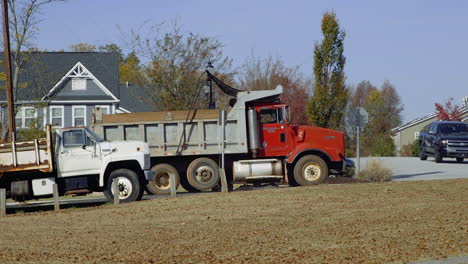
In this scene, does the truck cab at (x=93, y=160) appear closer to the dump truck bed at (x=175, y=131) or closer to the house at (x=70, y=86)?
the dump truck bed at (x=175, y=131)

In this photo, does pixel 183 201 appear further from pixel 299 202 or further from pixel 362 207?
pixel 362 207

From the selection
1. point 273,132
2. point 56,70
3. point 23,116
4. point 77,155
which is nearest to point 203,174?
point 273,132

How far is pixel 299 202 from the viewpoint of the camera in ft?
63.6

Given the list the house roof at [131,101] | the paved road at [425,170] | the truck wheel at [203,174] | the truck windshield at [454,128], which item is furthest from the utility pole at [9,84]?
the house roof at [131,101]

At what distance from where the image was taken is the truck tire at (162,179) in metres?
24.6

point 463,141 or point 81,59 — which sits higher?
point 81,59

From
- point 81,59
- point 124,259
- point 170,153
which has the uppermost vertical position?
point 81,59

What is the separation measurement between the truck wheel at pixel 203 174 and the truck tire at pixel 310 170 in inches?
99.7

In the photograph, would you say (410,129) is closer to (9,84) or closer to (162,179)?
(9,84)

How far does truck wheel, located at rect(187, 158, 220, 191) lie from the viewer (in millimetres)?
24688

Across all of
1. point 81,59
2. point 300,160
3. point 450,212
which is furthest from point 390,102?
point 450,212

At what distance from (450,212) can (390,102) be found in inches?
4018

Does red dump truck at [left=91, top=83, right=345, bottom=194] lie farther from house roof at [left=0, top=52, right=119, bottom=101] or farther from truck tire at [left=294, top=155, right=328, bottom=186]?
house roof at [left=0, top=52, right=119, bottom=101]

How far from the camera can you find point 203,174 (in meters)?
24.8
